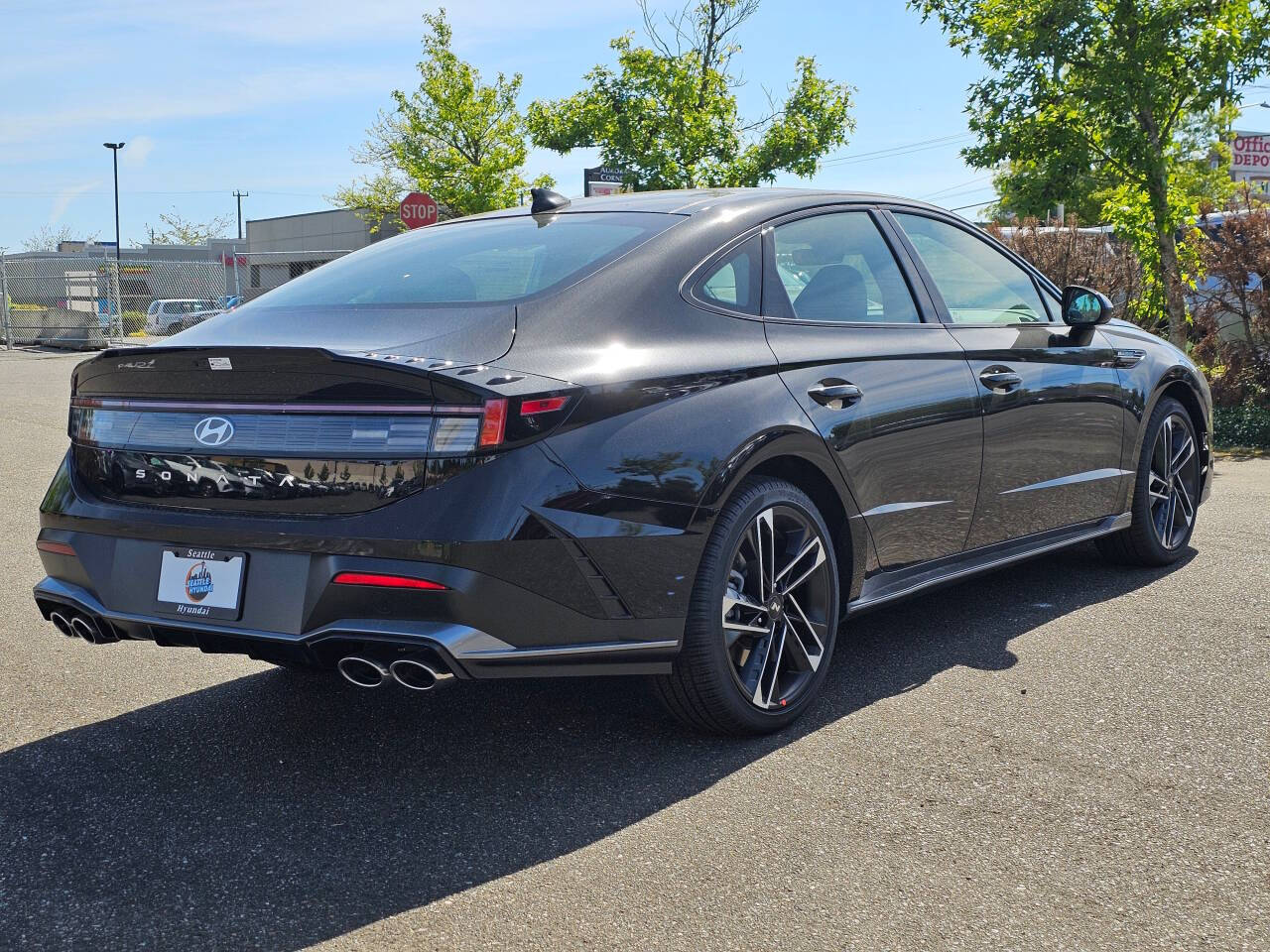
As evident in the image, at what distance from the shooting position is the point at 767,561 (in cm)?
365

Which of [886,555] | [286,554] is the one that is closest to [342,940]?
[286,554]

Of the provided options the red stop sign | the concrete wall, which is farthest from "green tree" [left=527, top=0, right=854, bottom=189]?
the concrete wall

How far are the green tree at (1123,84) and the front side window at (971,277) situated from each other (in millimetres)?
6480

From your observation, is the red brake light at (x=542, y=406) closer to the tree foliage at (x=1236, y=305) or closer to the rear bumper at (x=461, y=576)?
the rear bumper at (x=461, y=576)

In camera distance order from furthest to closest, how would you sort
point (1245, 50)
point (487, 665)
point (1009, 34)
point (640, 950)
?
point (1009, 34)
point (1245, 50)
point (487, 665)
point (640, 950)

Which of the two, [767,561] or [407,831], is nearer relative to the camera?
[407,831]

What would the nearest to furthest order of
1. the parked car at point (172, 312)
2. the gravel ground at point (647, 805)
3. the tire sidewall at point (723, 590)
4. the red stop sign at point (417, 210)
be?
1. the gravel ground at point (647, 805)
2. the tire sidewall at point (723, 590)
3. the red stop sign at point (417, 210)
4. the parked car at point (172, 312)

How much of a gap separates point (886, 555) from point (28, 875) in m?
2.57

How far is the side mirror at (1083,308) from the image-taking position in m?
5.09

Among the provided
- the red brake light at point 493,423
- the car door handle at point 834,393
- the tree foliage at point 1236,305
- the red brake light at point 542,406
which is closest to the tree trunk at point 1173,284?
the tree foliage at point 1236,305

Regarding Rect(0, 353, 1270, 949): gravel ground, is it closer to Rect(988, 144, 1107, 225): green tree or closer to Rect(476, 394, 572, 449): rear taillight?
Rect(476, 394, 572, 449): rear taillight

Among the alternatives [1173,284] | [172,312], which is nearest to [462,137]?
[172,312]

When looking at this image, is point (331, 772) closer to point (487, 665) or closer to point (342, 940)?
point (487, 665)

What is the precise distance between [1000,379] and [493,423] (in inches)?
89.7
